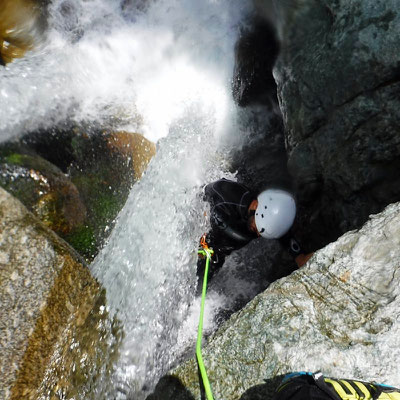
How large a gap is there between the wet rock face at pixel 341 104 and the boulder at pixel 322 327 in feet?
2.99

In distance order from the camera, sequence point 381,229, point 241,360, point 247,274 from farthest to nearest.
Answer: point 247,274 → point 381,229 → point 241,360

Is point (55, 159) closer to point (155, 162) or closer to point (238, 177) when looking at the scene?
point (155, 162)

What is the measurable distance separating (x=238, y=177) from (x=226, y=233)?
189cm

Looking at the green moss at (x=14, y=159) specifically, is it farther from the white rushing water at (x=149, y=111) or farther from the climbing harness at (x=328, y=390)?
the climbing harness at (x=328, y=390)

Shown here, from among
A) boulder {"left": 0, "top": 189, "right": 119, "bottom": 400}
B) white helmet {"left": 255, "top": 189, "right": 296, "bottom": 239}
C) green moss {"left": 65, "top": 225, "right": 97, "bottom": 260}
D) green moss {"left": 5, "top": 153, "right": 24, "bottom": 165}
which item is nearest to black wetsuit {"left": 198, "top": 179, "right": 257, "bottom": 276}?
white helmet {"left": 255, "top": 189, "right": 296, "bottom": 239}

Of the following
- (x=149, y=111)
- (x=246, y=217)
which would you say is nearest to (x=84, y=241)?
(x=246, y=217)

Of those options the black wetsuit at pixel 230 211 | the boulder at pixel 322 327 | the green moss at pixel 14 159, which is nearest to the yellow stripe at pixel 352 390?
the boulder at pixel 322 327

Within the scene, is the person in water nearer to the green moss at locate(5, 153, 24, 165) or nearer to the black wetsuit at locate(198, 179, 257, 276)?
the black wetsuit at locate(198, 179, 257, 276)

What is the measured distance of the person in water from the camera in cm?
378

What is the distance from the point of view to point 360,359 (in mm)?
2123

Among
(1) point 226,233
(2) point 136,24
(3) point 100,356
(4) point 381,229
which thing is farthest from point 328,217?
(2) point 136,24

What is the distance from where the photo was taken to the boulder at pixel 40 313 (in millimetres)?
2549

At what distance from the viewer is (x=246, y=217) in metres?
4.14

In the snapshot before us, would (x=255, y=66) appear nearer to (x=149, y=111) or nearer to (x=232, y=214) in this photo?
(x=149, y=111)
